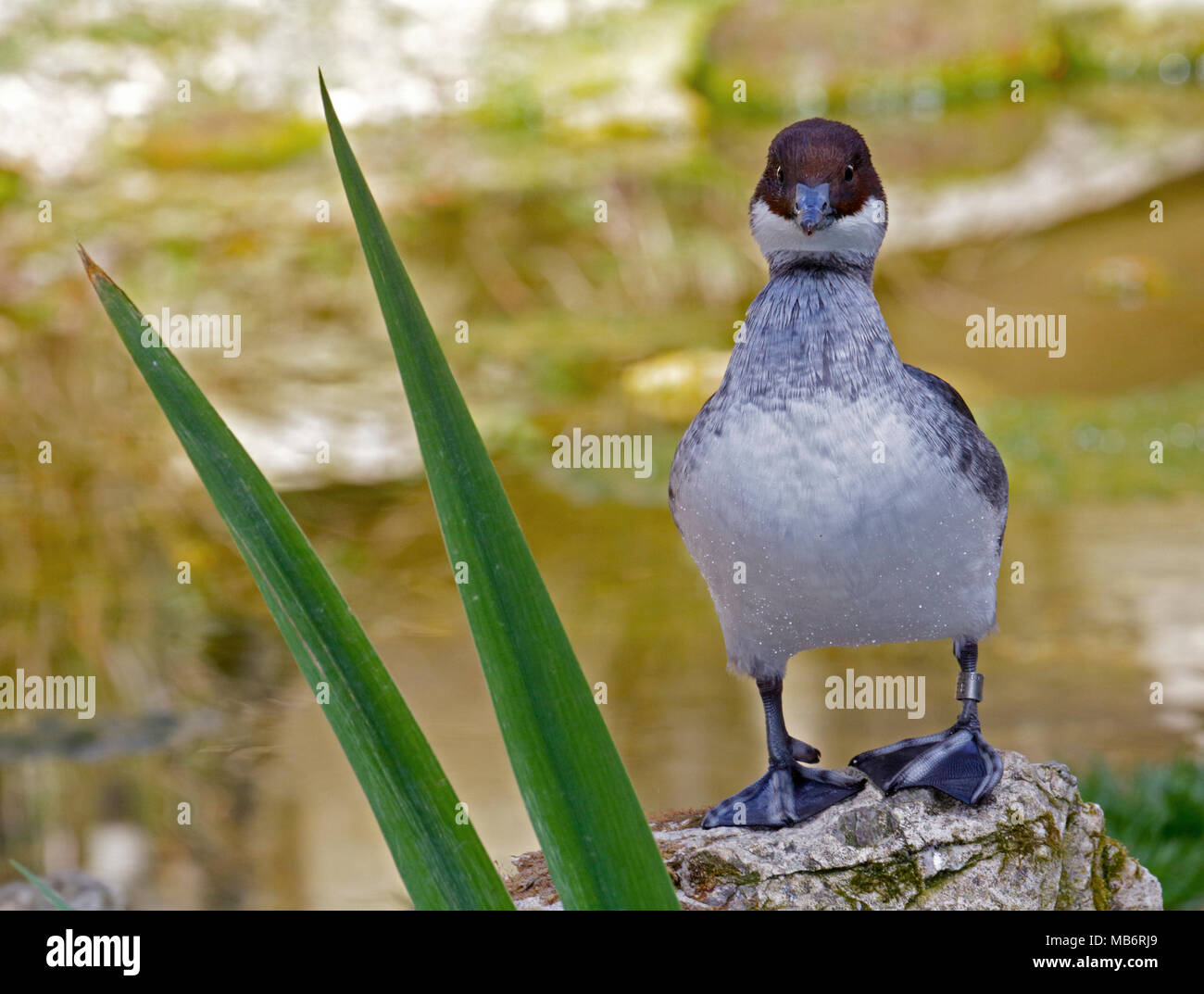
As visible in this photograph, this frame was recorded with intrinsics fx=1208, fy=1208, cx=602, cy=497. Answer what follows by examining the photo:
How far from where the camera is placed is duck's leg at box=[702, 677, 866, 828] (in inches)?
43.8

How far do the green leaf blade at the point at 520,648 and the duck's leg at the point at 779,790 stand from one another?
0.55 meters

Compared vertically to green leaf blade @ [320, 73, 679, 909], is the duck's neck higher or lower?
higher

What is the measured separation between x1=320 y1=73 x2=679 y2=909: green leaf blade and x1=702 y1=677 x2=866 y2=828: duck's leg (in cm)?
55

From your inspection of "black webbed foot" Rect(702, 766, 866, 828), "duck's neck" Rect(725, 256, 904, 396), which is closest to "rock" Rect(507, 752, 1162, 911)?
"black webbed foot" Rect(702, 766, 866, 828)

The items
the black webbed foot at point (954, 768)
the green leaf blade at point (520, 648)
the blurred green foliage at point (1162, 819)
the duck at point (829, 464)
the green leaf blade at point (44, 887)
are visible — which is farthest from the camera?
the blurred green foliage at point (1162, 819)

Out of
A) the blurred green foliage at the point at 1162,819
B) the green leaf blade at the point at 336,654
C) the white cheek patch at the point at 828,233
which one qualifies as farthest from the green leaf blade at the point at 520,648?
the blurred green foliage at the point at 1162,819

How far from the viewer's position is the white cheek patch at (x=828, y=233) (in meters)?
1.00

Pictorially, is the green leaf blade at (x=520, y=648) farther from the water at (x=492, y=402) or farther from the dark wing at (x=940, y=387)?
the water at (x=492, y=402)

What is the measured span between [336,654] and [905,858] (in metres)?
0.68

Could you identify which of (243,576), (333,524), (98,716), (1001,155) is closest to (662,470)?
(333,524)

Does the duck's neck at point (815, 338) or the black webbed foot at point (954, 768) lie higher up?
the duck's neck at point (815, 338)

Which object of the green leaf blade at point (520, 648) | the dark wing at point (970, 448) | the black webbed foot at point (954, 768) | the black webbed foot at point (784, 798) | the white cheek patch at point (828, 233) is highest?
the white cheek patch at point (828, 233)

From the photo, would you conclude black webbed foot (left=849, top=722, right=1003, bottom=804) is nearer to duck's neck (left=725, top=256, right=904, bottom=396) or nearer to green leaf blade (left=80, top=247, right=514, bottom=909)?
duck's neck (left=725, top=256, right=904, bottom=396)

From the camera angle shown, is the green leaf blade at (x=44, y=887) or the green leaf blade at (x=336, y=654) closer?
the green leaf blade at (x=336, y=654)
